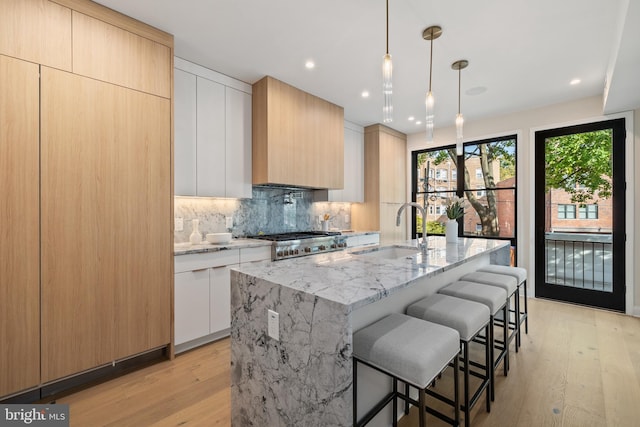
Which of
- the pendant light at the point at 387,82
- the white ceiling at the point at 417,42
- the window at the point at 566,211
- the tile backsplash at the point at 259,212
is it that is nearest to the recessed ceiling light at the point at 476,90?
the white ceiling at the point at 417,42

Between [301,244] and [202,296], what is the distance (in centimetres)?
119

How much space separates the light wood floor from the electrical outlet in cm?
84

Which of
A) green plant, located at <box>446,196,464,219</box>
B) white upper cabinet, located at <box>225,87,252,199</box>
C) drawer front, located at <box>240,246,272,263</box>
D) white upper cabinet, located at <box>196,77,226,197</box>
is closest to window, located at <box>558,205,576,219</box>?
green plant, located at <box>446,196,464,219</box>

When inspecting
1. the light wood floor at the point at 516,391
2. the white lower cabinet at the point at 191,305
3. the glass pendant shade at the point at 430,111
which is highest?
the glass pendant shade at the point at 430,111

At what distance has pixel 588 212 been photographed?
12.3ft

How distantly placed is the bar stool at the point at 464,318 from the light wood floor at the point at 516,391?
251mm

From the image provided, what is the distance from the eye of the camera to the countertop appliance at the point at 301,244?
313cm

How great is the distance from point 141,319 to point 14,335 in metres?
0.68

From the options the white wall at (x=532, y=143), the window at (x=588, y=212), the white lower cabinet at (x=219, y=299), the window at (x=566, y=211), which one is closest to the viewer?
the white lower cabinet at (x=219, y=299)

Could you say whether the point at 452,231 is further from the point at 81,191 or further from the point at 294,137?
the point at 81,191

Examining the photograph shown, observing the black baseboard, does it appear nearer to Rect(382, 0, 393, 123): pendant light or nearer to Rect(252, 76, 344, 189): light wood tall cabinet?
Rect(252, 76, 344, 189): light wood tall cabinet

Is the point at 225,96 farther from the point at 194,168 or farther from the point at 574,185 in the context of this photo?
the point at 574,185

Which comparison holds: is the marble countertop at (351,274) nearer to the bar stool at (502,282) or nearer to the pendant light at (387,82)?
the bar stool at (502,282)

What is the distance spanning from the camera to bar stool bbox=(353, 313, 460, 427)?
3.73ft
